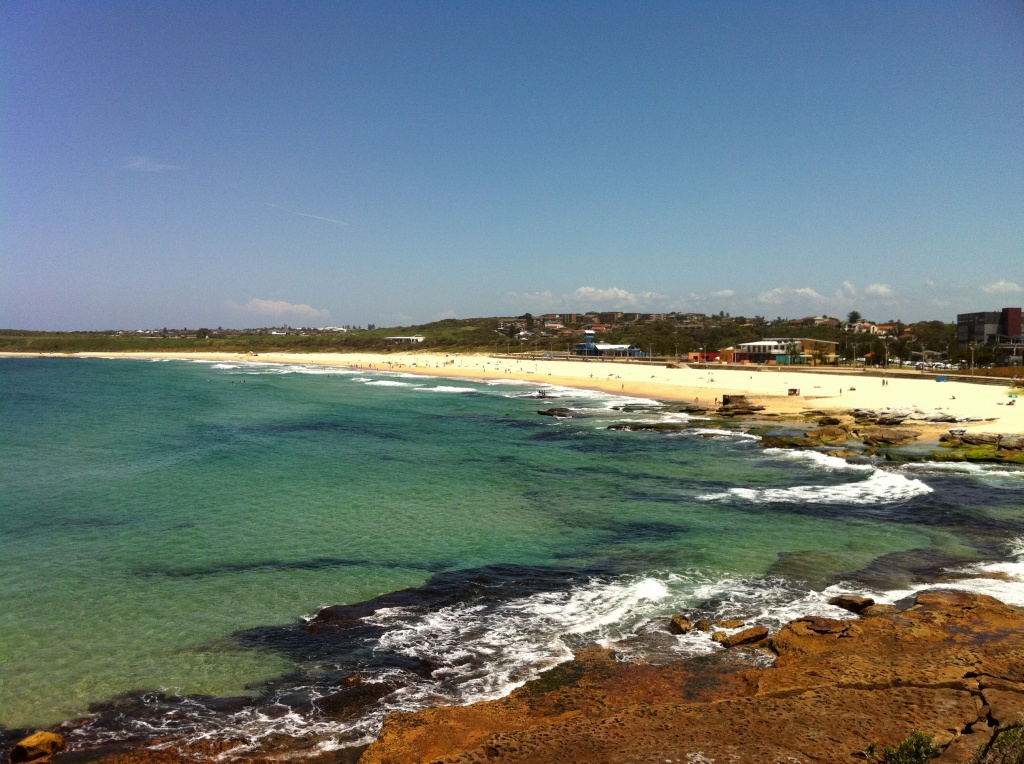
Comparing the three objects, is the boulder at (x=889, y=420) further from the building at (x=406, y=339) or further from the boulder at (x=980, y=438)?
the building at (x=406, y=339)

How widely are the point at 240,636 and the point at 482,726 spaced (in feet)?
20.5

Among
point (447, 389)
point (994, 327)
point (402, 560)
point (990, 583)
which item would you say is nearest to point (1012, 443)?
point (990, 583)

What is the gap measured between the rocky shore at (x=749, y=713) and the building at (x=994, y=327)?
110624 millimetres

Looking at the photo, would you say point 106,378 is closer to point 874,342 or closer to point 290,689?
point 290,689

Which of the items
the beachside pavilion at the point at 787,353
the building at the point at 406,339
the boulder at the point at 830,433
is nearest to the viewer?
the boulder at the point at 830,433

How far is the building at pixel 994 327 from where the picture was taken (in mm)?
101250

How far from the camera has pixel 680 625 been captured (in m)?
12.8

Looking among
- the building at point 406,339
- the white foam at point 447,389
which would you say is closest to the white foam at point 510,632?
the white foam at point 447,389

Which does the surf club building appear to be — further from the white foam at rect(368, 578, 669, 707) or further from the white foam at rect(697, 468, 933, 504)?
the white foam at rect(368, 578, 669, 707)

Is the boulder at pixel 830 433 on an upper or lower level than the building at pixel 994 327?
lower

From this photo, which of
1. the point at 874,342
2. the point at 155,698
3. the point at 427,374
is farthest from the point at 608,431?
the point at 874,342

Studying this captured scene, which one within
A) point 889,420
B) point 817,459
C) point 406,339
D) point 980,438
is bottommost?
point 817,459

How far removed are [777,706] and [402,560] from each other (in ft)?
35.0

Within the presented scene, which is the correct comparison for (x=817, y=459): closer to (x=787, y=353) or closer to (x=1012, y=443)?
(x=1012, y=443)
